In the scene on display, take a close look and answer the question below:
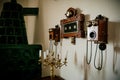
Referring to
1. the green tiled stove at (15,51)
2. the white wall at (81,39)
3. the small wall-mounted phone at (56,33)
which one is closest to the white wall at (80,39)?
the white wall at (81,39)

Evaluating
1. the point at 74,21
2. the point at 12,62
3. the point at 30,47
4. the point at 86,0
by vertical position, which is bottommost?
the point at 12,62

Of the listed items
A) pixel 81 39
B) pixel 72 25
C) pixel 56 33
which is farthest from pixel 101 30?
pixel 56 33

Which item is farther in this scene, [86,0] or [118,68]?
[86,0]

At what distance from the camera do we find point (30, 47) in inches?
111

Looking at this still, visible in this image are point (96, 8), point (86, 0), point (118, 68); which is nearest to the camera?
point (118, 68)

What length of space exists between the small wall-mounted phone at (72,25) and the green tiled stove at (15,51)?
2.91 ft

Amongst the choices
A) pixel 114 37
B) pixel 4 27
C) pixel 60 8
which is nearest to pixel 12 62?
pixel 4 27

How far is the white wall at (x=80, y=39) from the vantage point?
4.62 feet

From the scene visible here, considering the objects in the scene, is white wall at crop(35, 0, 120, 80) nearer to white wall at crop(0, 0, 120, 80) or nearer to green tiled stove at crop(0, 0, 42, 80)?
white wall at crop(0, 0, 120, 80)

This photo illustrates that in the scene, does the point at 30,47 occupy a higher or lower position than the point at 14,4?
lower

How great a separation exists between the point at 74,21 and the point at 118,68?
789 millimetres

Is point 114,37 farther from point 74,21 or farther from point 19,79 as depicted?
point 19,79

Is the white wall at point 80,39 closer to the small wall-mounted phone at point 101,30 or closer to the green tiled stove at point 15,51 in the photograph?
the small wall-mounted phone at point 101,30

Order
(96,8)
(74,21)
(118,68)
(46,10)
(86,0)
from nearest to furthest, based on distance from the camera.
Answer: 1. (118,68)
2. (96,8)
3. (86,0)
4. (74,21)
5. (46,10)
